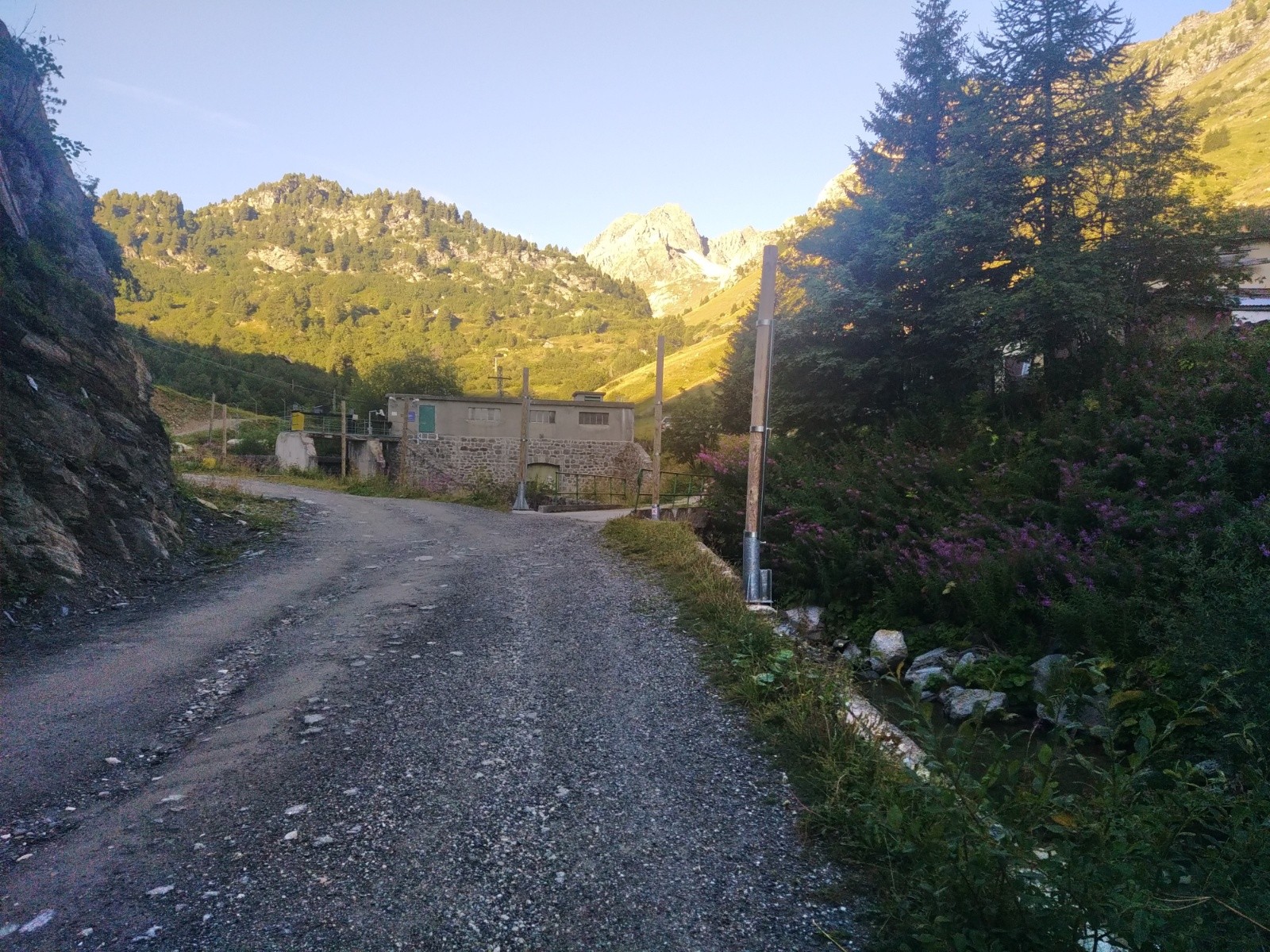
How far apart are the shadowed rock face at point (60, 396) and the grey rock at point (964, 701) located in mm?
8970

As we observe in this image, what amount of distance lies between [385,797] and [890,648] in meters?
6.96

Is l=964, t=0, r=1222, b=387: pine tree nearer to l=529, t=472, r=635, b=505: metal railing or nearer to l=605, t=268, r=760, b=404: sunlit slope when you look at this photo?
l=529, t=472, r=635, b=505: metal railing

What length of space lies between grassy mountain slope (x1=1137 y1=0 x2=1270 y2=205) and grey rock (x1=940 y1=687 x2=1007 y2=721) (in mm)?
57669

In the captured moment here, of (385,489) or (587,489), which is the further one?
(587,489)

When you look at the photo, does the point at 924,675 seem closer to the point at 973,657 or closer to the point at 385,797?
the point at 973,657

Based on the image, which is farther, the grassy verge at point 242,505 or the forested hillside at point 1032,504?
the grassy verge at point 242,505

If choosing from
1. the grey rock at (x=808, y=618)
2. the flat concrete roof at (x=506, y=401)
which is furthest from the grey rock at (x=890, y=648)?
the flat concrete roof at (x=506, y=401)

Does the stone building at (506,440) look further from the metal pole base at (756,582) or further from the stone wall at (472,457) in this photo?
the metal pole base at (756,582)

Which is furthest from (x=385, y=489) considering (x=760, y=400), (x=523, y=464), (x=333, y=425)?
(x=333, y=425)

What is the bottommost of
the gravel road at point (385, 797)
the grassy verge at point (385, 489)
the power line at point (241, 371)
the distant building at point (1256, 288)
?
the grassy verge at point (385, 489)

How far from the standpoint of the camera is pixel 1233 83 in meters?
112

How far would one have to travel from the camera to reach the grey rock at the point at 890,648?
891 cm

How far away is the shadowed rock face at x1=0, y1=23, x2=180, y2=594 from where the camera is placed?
7340 mm

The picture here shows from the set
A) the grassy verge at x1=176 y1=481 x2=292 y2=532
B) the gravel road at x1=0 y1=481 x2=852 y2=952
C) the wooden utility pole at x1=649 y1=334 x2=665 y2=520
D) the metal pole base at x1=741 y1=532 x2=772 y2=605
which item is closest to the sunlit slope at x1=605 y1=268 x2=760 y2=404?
the wooden utility pole at x1=649 y1=334 x2=665 y2=520
